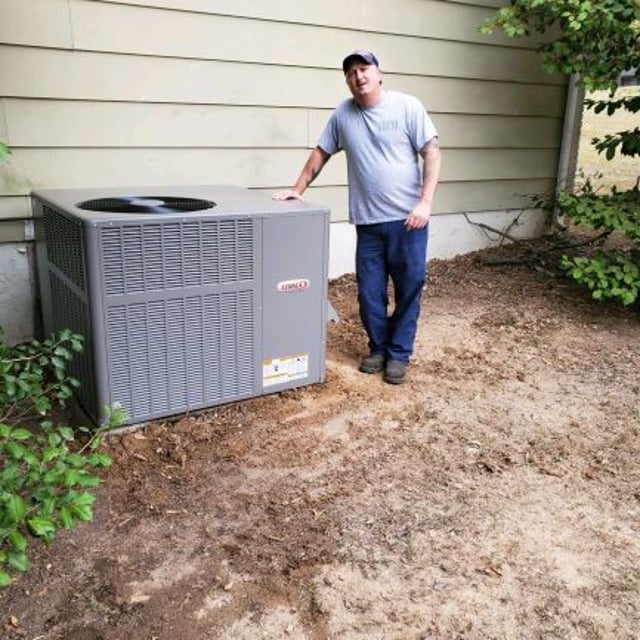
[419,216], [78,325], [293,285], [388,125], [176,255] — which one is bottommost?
[78,325]

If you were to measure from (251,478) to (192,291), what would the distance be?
2.54ft

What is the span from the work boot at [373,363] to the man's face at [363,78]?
128 cm

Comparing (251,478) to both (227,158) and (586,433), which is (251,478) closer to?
(586,433)

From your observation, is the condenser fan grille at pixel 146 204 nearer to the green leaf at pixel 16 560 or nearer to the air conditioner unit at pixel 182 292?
the air conditioner unit at pixel 182 292

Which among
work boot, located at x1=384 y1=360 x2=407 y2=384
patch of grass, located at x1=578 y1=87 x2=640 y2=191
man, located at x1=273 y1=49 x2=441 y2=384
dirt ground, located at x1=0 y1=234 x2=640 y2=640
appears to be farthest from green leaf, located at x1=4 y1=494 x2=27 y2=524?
patch of grass, located at x1=578 y1=87 x2=640 y2=191

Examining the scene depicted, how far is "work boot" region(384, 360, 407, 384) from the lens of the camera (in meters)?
3.42

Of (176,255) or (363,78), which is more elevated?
Result: (363,78)

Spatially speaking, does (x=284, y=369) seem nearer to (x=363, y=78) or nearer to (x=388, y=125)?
(x=388, y=125)

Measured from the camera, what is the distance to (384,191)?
10.6ft

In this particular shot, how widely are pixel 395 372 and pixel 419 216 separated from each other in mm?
788

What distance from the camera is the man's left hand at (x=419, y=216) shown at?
316 cm

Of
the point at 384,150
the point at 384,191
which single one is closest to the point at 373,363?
the point at 384,191

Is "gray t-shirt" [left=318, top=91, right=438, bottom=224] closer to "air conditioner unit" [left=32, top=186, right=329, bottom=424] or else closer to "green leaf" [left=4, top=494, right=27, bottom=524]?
"air conditioner unit" [left=32, top=186, right=329, bottom=424]

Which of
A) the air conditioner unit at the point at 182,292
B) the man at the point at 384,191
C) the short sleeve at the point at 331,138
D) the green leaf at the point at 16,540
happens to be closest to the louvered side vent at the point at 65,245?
the air conditioner unit at the point at 182,292
